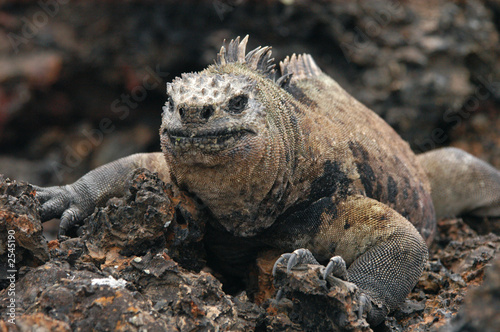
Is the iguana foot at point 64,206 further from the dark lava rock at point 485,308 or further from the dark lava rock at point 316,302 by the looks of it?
the dark lava rock at point 485,308

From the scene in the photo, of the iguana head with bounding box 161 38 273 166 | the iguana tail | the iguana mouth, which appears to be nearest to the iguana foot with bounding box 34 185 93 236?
the iguana head with bounding box 161 38 273 166

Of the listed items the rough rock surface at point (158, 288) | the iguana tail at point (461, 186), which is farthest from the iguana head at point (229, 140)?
the iguana tail at point (461, 186)

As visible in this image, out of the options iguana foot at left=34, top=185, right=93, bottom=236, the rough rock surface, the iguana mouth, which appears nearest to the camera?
the rough rock surface

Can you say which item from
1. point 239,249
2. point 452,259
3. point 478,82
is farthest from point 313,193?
point 478,82

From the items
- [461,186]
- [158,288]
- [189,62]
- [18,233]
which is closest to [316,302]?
[158,288]

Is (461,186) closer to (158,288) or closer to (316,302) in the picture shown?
(316,302)

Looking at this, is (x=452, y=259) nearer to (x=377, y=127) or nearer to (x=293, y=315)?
(x=377, y=127)

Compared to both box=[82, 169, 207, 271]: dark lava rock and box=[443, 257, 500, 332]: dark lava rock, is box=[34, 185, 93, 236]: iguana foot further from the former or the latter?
box=[443, 257, 500, 332]: dark lava rock
